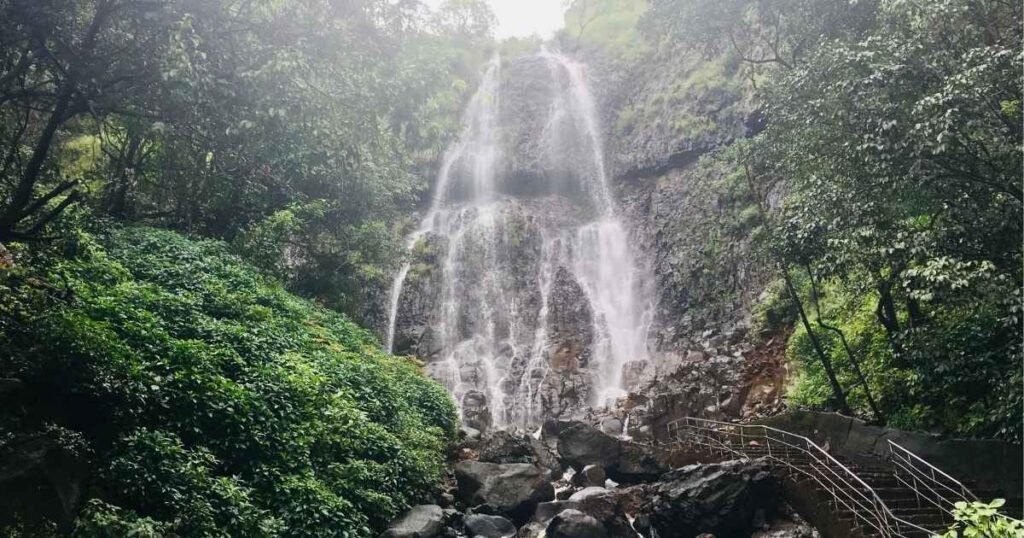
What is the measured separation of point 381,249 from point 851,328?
13.7 meters

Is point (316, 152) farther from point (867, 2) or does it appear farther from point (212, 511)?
point (867, 2)

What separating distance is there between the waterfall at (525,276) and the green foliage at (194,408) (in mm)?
10012

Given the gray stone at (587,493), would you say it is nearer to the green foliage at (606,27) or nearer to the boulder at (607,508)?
the boulder at (607,508)

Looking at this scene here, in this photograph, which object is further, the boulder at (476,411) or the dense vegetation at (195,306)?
the boulder at (476,411)

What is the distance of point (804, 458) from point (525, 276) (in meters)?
17.5

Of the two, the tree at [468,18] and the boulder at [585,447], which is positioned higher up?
the tree at [468,18]

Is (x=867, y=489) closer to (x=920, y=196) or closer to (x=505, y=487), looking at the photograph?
(x=920, y=196)

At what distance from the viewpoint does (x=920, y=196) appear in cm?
984

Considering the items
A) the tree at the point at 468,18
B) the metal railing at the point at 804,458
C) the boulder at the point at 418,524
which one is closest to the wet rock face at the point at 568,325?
the metal railing at the point at 804,458

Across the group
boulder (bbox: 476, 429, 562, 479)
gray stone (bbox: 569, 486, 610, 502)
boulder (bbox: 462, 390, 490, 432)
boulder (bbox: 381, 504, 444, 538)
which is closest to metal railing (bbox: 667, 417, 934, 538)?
gray stone (bbox: 569, 486, 610, 502)

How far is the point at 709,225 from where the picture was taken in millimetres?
25859

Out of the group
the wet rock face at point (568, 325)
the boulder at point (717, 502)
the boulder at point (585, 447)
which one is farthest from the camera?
the wet rock face at point (568, 325)

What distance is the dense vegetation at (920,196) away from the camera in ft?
28.5

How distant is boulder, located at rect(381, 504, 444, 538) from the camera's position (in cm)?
989
